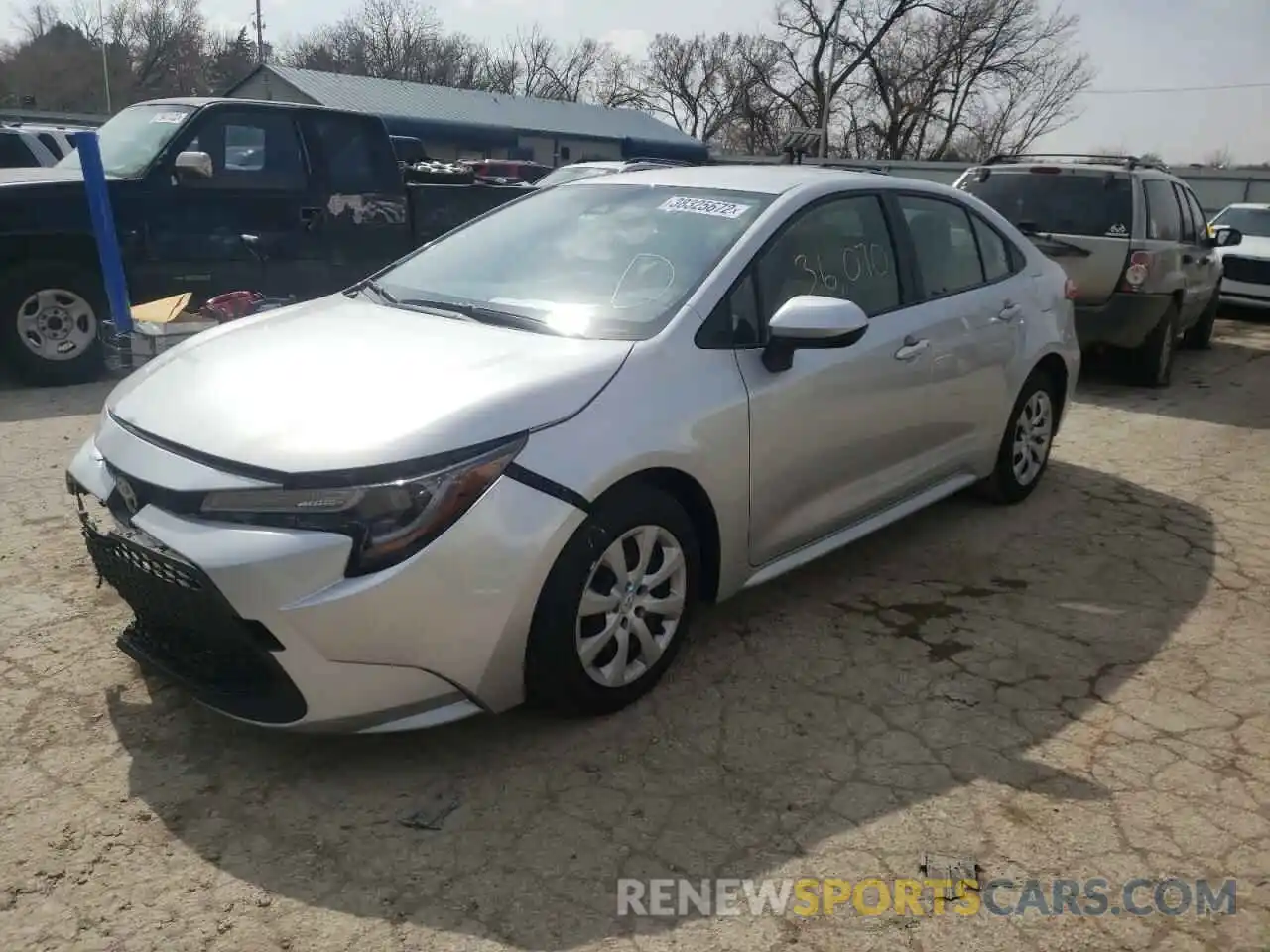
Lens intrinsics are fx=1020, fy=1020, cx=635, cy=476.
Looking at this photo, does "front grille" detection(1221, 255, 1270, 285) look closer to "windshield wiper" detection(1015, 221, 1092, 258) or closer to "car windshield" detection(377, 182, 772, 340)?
"windshield wiper" detection(1015, 221, 1092, 258)

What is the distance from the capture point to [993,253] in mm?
4898

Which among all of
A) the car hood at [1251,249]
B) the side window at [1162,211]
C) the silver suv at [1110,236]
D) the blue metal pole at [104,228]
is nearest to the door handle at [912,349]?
the silver suv at [1110,236]

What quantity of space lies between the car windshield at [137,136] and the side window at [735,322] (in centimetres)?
567

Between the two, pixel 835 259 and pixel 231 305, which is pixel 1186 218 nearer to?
pixel 835 259

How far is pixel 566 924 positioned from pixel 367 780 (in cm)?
78

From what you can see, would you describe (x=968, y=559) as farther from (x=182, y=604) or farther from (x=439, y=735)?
(x=182, y=604)

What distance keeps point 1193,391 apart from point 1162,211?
5.02 ft

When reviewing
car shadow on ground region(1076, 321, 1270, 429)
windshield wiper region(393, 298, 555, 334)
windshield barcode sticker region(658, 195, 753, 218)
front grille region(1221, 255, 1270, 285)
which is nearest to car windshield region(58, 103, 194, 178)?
windshield wiper region(393, 298, 555, 334)

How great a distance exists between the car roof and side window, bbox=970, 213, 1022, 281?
2.08 feet

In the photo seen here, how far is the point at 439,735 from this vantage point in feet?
9.87

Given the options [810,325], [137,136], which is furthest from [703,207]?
[137,136]

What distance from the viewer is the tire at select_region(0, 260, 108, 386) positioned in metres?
6.91

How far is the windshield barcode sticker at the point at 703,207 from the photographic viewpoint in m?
3.66

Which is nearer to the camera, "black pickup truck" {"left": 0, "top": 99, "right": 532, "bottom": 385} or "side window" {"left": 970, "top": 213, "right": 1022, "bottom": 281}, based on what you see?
"side window" {"left": 970, "top": 213, "right": 1022, "bottom": 281}
